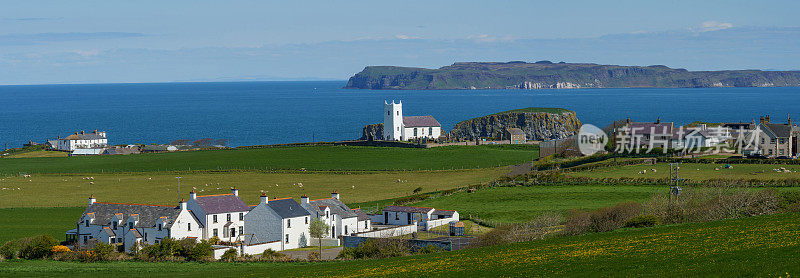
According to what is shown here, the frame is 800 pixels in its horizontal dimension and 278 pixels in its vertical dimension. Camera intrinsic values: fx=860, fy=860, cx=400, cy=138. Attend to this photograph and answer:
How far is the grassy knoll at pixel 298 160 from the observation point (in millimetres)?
99250

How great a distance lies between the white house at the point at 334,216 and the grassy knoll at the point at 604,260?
11.0m

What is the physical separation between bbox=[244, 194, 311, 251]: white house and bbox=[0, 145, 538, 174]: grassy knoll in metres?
43.9

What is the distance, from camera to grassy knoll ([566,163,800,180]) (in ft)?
221

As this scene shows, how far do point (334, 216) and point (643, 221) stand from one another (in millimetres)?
20385

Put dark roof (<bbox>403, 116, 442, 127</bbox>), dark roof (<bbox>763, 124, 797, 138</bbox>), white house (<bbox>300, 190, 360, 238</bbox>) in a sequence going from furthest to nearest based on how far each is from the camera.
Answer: dark roof (<bbox>403, 116, 442, 127</bbox>)
dark roof (<bbox>763, 124, 797, 138</bbox>)
white house (<bbox>300, 190, 360, 238</bbox>)

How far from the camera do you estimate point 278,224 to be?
171ft

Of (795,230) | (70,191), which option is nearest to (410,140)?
(70,191)

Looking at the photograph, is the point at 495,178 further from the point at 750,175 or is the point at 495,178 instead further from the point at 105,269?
the point at 105,269

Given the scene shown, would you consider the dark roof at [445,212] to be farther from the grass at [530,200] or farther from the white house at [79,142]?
the white house at [79,142]

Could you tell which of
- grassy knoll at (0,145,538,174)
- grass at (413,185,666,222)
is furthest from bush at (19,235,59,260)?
grassy knoll at (0,145,538,174)

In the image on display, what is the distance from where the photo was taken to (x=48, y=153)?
125750 mm

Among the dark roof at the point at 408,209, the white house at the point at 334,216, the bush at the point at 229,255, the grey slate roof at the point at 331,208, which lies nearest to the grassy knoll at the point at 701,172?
the dark roof at the point at 408,209

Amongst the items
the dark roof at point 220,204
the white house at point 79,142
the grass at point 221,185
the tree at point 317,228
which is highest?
the white house at point 79,142

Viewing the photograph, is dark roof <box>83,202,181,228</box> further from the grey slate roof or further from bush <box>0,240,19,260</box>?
the grey slate roof
